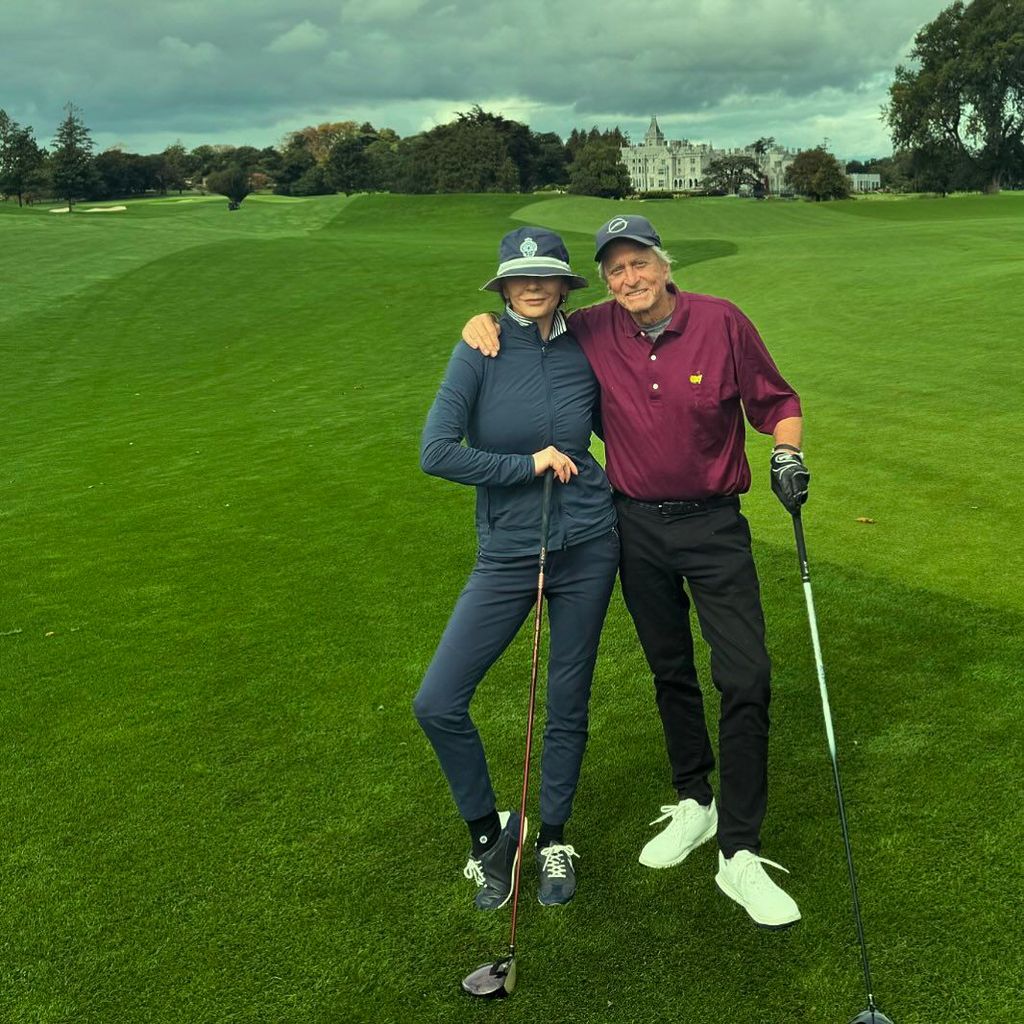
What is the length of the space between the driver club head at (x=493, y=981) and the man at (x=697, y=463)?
3.13 ft

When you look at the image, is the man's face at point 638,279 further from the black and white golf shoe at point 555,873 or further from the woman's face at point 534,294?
the black and white golf shoe at point 555,873

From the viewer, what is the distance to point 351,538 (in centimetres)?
928

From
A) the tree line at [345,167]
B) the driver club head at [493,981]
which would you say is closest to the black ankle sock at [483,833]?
the driver club head at [493,981]

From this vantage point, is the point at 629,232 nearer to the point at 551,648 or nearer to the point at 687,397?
the point at 687,397

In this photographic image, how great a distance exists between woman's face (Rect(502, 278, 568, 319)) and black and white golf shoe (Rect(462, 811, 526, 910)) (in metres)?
2.20

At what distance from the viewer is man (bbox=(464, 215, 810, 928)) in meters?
4.19

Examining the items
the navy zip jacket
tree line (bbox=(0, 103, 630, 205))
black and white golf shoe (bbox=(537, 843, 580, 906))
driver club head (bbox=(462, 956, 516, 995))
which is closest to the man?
the navy zip jacket

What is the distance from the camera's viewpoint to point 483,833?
14.2ft

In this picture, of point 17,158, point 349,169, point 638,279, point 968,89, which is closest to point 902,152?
point 968,89

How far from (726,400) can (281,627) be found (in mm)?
4010

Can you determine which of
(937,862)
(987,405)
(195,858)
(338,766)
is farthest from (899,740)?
(987,405)

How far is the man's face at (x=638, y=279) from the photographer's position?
425cm

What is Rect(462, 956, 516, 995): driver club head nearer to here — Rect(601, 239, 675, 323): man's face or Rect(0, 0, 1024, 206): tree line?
Rect(601, 239, 675, 323): man's face

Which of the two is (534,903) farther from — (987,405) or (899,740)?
(987,405)
